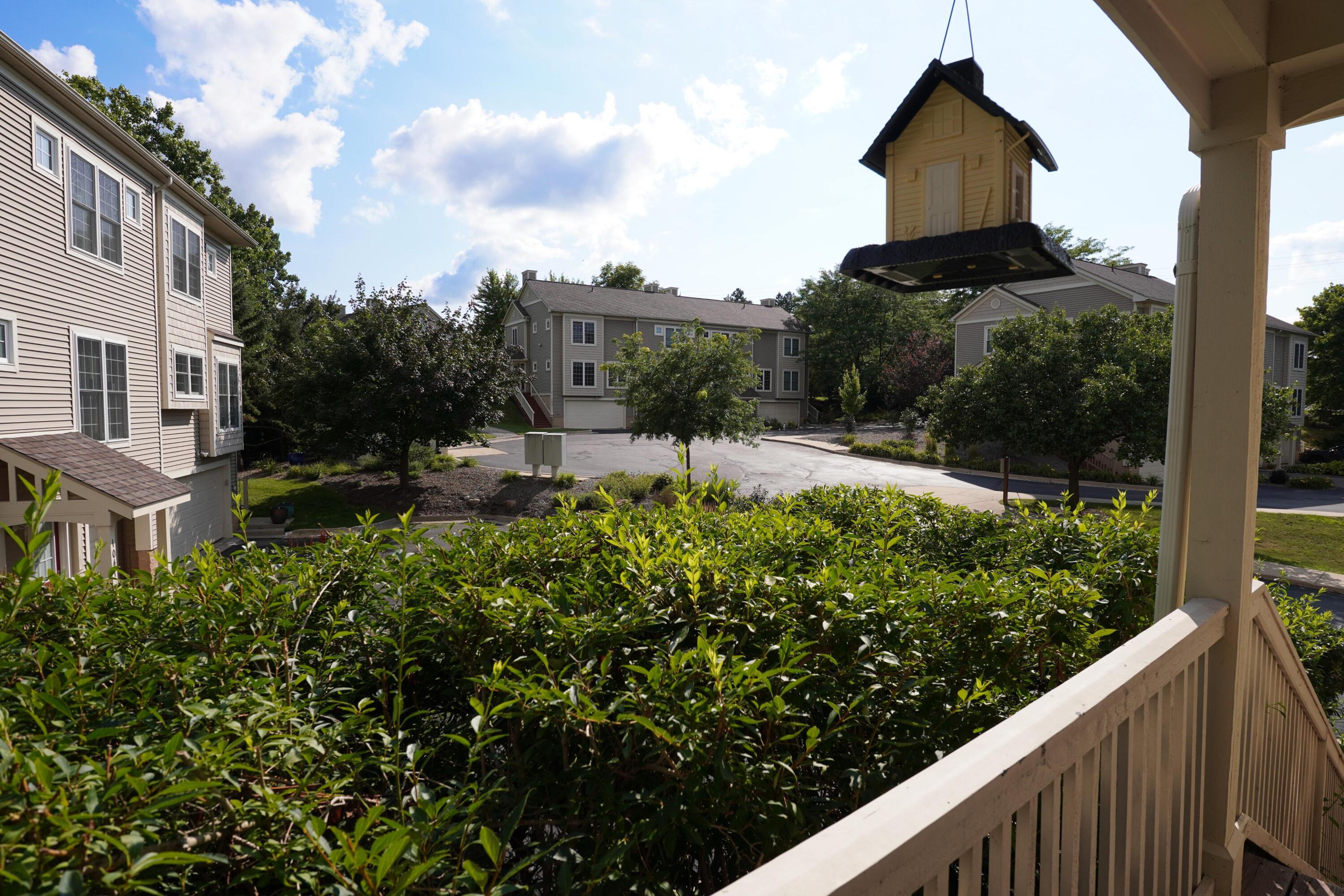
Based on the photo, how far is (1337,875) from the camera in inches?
160

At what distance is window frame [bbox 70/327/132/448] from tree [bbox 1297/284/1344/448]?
4735cm

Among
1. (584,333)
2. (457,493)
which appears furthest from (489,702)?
(584,333)

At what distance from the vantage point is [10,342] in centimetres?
971

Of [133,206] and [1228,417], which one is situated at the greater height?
[133,206]

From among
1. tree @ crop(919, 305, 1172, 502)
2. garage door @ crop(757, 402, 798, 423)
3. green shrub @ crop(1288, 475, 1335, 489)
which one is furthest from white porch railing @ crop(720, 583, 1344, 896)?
garage door @ crop(757, 402, 798, 423)

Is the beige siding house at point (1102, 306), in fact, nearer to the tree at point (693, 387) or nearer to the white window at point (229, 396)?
the tree at point (693, 387)

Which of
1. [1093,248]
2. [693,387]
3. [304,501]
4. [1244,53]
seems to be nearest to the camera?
[1244,53]

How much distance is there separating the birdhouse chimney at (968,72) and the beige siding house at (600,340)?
30988 millimetres

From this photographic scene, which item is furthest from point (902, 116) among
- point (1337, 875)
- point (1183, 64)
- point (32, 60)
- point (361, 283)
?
point (361, 283)

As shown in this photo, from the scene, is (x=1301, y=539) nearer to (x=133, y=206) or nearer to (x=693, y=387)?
(x=693, y=387)

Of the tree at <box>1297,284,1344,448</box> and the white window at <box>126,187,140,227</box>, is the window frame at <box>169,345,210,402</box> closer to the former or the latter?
the white window at <box>126,187,140,227</box>

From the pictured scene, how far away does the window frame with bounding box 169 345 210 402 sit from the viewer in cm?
1445

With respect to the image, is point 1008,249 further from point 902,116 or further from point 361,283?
point 361,283

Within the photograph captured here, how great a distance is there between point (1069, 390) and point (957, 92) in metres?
15.4
